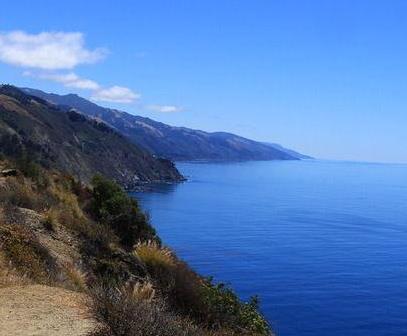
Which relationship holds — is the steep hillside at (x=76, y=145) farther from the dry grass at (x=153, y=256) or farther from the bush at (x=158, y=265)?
the bush at (x=158, y=265)

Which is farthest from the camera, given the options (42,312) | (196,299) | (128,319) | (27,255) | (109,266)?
(109,266)

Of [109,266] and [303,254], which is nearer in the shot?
[109,266]

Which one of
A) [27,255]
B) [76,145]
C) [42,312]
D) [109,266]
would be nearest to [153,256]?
[109,266]

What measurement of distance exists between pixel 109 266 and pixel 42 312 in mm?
7888

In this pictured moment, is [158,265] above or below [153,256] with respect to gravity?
below

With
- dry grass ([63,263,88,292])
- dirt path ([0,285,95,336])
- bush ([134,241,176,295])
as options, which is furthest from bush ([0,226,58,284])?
bush ([134,241,176,295])

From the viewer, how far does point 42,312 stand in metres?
7.99

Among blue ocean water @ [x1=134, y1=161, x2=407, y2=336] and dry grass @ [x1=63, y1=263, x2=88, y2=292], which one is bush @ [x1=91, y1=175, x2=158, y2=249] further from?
blue ocean water @ [x1=134, y1=161, x2=407, y2=336]

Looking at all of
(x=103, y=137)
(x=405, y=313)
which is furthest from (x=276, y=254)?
(x=103, y=137)

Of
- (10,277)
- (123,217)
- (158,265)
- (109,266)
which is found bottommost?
(109,266)

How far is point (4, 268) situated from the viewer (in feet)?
33.5

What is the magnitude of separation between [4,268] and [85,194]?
57.1 ft

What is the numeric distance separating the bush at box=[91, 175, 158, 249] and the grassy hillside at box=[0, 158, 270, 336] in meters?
0.04

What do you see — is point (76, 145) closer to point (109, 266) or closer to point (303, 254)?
point (303, 254)
